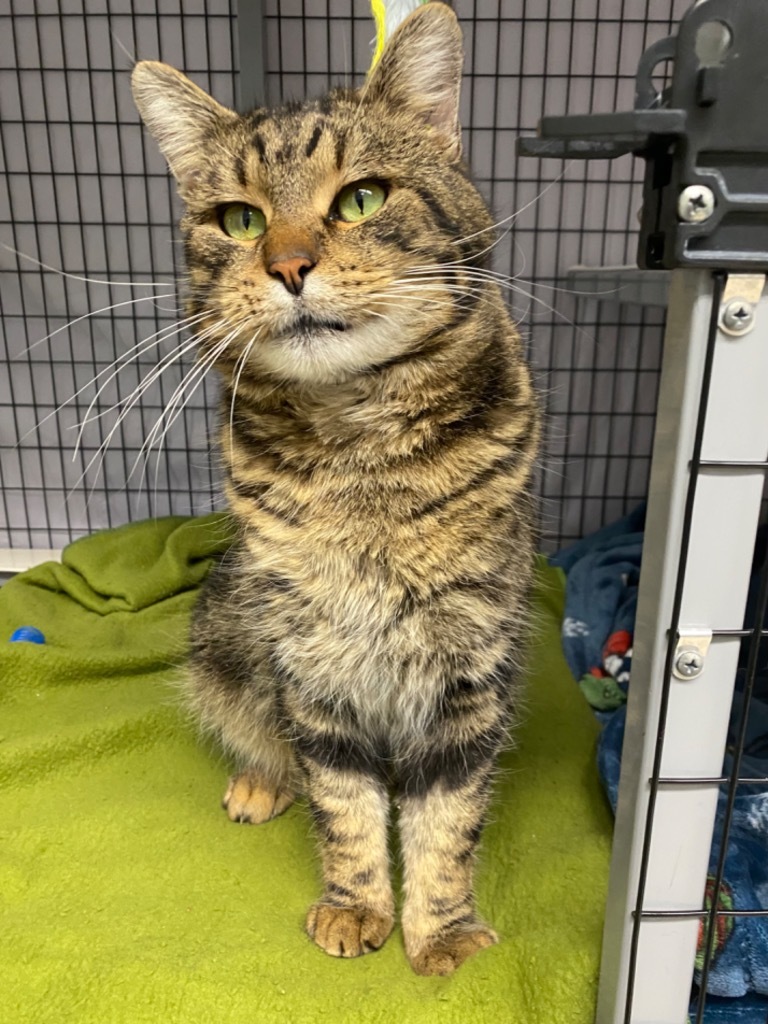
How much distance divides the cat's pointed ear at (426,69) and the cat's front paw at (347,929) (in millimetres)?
915

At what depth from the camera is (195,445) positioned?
2.14 meters

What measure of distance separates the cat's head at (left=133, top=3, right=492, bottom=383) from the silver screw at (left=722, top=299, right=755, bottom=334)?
29cm

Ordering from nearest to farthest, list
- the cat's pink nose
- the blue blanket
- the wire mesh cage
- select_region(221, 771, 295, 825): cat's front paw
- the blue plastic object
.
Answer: the cat's pink nose → the blue blanket → select_region(221, 771, 295, 825): cat's front paw → the blue plastic object → the wire mesh cage

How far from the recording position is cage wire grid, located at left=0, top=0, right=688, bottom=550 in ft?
6.02

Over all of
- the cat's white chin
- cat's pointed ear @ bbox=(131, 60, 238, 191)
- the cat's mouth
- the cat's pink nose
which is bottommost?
the cat's white chin

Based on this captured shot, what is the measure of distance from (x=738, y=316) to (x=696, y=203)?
9 centimetres

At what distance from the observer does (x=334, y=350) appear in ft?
2.54

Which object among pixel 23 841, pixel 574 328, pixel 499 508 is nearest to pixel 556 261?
pixel 574 328

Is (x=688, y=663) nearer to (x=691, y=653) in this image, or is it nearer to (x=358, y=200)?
(x=691, y=653)

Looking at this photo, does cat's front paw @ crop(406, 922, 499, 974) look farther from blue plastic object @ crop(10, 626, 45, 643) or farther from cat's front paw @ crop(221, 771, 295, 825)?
blue plastic object @ crop(10, 626, 45, 643)

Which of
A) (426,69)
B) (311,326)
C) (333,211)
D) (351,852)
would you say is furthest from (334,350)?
(351,852)

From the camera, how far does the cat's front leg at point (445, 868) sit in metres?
0.94

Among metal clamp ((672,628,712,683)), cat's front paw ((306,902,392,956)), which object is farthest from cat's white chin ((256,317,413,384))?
cat's front paw ((306,902,392,956))

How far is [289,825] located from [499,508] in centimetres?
61
